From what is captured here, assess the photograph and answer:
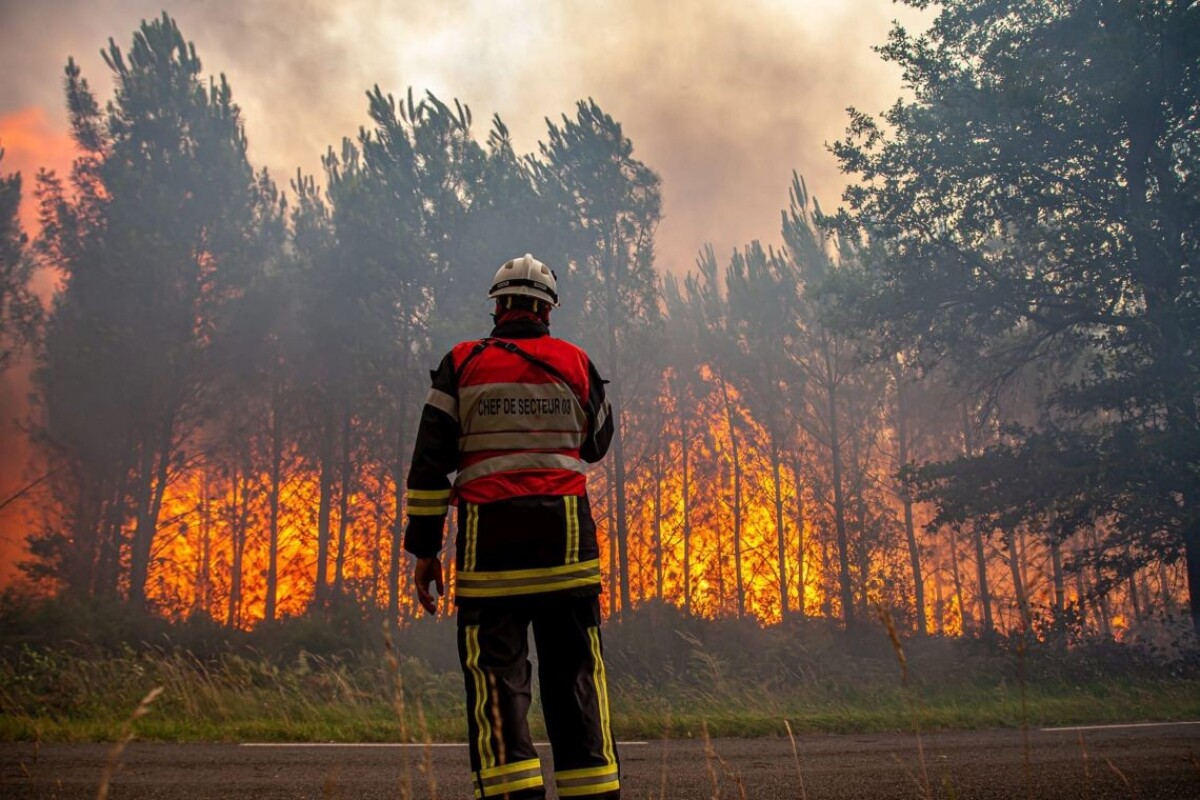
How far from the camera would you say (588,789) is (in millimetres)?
2818

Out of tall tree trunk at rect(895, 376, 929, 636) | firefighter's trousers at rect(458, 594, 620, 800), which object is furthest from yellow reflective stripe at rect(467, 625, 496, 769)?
tall tree trunk at rect(895, 376, 929, 636)

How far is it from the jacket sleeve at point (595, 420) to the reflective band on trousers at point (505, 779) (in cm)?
128

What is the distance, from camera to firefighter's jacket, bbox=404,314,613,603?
2996 millimetres

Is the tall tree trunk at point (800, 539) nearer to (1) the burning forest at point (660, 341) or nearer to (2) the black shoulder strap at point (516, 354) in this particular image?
(1) the burning forest at point (660, 341)

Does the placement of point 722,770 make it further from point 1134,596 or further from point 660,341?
point 1134,596

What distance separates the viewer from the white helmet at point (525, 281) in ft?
11.1

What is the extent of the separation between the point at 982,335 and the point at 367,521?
2101 cm

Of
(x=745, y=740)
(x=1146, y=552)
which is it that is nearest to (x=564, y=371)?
(x=745, y=740)

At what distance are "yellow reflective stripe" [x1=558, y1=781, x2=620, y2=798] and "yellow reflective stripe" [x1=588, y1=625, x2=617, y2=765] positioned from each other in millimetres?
88

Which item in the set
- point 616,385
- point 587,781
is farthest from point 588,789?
point 616,385

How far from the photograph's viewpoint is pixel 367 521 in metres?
28.5

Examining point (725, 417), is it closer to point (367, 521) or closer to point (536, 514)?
point (367, 521)

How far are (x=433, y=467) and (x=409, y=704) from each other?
10466 millimetres

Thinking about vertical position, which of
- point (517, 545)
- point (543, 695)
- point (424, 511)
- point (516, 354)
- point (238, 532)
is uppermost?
point (238, 532)
